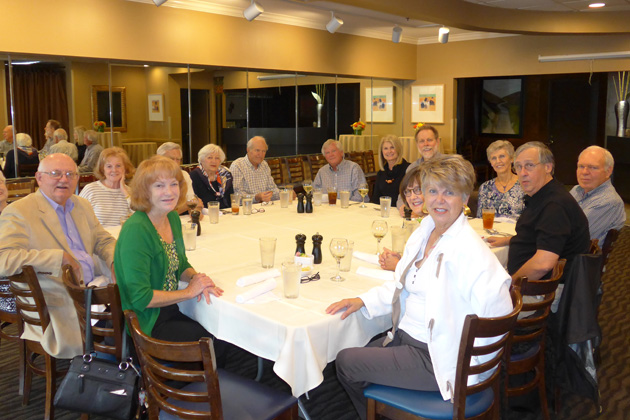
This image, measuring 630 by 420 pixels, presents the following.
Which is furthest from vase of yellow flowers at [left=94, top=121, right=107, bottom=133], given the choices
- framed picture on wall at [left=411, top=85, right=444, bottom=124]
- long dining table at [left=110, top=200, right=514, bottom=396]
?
→ framed picture on wall at [left=411, top=85, right=444, bottom=124]

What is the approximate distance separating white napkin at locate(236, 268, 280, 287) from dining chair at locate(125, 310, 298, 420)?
17.0 inches

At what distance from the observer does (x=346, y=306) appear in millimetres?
2387

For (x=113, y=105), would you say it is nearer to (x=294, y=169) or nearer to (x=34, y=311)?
(x=294, y=169)

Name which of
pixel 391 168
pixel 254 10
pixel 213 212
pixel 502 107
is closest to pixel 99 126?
pixel 254 10

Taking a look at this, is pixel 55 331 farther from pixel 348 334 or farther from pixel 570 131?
pixel 570 131

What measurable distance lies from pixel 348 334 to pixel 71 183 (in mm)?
1898

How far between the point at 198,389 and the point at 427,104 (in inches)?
389

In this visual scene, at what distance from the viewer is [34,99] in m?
6.26

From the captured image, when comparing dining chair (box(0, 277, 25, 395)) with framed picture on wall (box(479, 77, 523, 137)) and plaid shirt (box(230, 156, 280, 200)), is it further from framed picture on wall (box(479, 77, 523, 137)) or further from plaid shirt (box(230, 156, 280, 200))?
framed picture on wall (box(479, 77, 523, 137))

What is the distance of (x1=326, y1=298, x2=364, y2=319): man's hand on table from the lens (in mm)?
2357

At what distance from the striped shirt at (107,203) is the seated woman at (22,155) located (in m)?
2.46

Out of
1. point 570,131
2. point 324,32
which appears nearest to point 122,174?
point 324,32

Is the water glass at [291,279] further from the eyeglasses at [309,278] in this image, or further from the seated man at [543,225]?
the seated man at [543,225]

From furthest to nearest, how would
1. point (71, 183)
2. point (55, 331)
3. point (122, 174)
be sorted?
point (122, 174) → point (71, 183) → point (55, 331)
